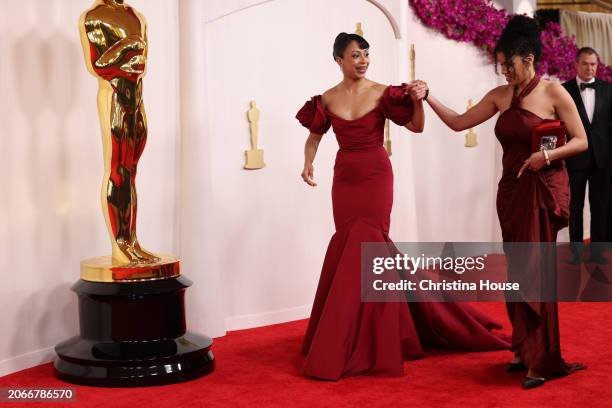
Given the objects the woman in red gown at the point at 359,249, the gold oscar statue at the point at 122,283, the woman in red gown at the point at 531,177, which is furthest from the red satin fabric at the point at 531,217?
the gold oscar statue at the point at 122,283

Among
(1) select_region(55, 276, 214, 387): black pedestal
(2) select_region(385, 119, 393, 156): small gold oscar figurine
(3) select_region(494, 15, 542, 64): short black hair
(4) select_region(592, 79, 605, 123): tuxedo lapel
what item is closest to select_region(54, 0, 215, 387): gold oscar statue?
(1) select_region(55, 276, 214, 387): black pedestal

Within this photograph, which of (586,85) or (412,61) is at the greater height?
(412,61)

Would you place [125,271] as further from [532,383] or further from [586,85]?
[586,85]

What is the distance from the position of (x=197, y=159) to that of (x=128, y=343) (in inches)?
59.4

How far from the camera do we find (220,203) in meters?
6.04

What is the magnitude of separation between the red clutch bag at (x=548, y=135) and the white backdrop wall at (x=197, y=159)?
2.30 m

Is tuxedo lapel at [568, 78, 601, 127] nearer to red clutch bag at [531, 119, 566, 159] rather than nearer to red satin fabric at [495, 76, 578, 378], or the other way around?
red satin fabric at [495, 76, 578, 378]

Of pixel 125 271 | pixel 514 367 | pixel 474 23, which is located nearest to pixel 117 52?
pixel 125 271

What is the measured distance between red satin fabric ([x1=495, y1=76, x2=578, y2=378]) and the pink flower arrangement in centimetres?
429

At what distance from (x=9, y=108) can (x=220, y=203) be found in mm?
1626

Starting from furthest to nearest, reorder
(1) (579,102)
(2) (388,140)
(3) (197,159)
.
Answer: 1. (1) (579,102)
2. (2) (388,140)
3. (3) (197,159)

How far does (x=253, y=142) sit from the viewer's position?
6.13 m

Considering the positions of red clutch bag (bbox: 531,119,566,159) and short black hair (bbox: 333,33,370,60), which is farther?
short black hair (bbox: 333,33,370,60)

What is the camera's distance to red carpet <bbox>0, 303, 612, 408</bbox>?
4.21 metres
